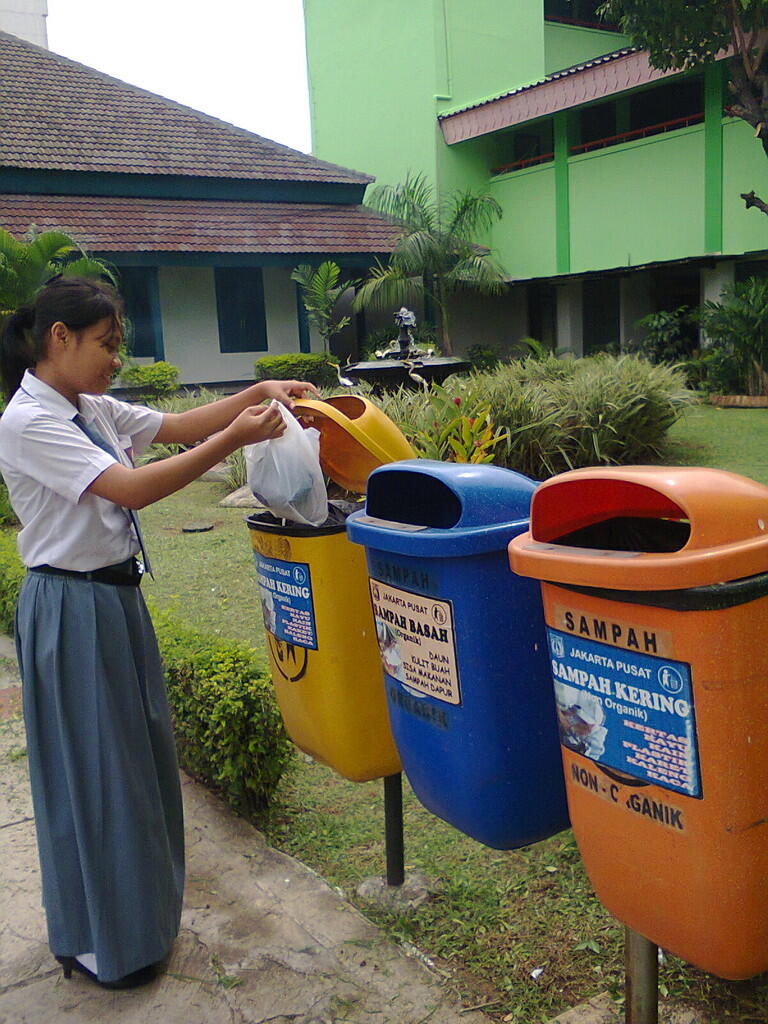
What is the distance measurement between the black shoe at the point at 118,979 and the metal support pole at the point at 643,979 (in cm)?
131

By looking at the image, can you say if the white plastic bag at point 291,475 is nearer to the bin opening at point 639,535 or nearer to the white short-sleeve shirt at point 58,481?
the white short-sleeve shirt at point 58,481

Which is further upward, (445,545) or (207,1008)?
(445,545)

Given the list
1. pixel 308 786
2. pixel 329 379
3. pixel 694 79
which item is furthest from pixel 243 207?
pixel 308 786

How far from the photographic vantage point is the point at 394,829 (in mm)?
2855

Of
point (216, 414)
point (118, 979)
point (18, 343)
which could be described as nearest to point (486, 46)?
point (216, 414)

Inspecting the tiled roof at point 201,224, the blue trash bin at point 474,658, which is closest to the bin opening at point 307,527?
the blue trash bin at point 474,658

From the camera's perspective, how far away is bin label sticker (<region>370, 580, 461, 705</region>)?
2158 millimetres

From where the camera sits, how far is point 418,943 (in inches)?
105

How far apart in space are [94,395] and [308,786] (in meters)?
1.82

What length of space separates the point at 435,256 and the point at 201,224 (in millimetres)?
4687

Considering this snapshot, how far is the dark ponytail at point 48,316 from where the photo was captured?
2.42 meters

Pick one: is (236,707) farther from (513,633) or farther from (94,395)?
(513,633)

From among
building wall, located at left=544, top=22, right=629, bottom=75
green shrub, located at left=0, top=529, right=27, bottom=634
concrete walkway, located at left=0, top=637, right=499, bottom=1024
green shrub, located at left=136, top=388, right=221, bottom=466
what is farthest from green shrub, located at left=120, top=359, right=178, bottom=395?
concrete walkway, located at left=0, top=637, right=499, bottom=1024

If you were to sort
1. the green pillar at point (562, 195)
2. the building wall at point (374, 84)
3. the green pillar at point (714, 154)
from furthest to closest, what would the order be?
the building wall at point (374, 84) → the green pillar at point (562, 195) → the green pillar at point (714, 154)
